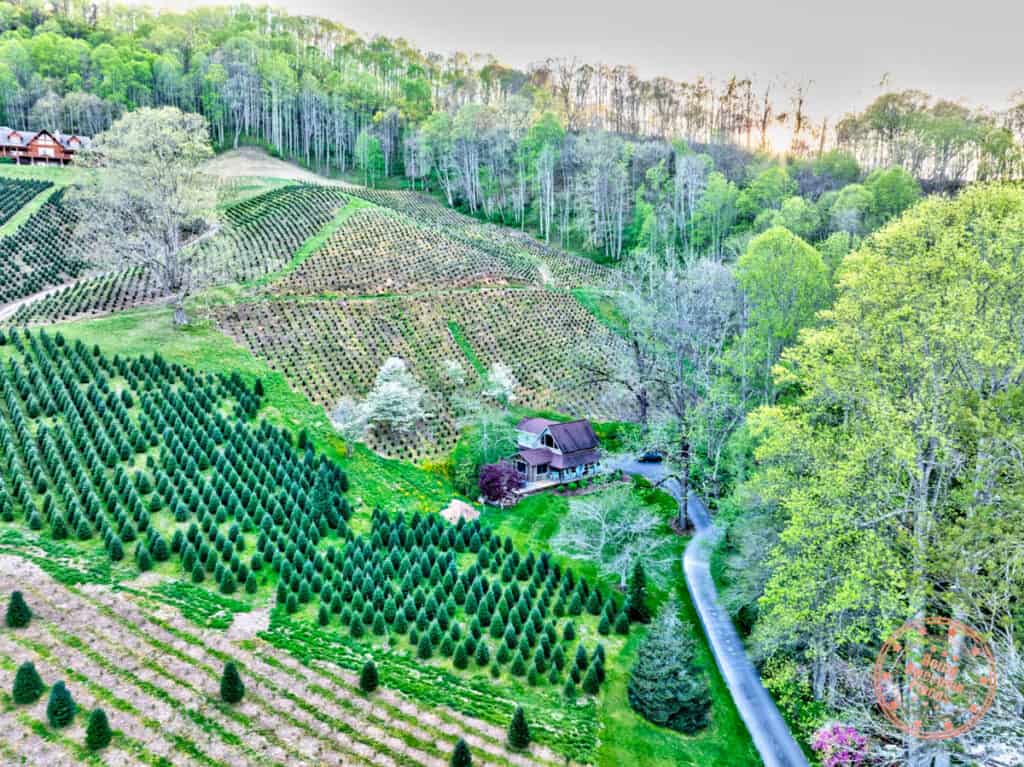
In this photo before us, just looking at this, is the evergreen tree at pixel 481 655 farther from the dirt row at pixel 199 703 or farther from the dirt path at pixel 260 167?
the dirt path at pixel 260 167

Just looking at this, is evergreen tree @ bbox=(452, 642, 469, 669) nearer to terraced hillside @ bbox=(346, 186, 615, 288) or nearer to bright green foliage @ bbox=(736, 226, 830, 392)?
bright green foliage @ bbox=(736, 226, 830, 392)

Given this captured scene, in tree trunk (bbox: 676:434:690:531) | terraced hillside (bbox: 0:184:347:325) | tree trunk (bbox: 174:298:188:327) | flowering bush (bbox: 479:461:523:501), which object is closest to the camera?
tree trunk (bbox: 676:434:690:531)

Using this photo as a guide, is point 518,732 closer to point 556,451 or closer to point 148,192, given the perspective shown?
point 556,451

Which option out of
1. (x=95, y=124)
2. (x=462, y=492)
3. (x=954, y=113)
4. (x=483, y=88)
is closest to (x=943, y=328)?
(x=462, y=492)

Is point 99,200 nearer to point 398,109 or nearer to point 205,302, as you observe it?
point 205,302

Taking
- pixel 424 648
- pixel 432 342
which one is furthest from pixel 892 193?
pixel 424 648

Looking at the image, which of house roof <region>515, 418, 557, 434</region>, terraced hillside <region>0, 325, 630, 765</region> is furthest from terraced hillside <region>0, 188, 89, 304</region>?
house roof <region>515, 418, 557, 434</region>
